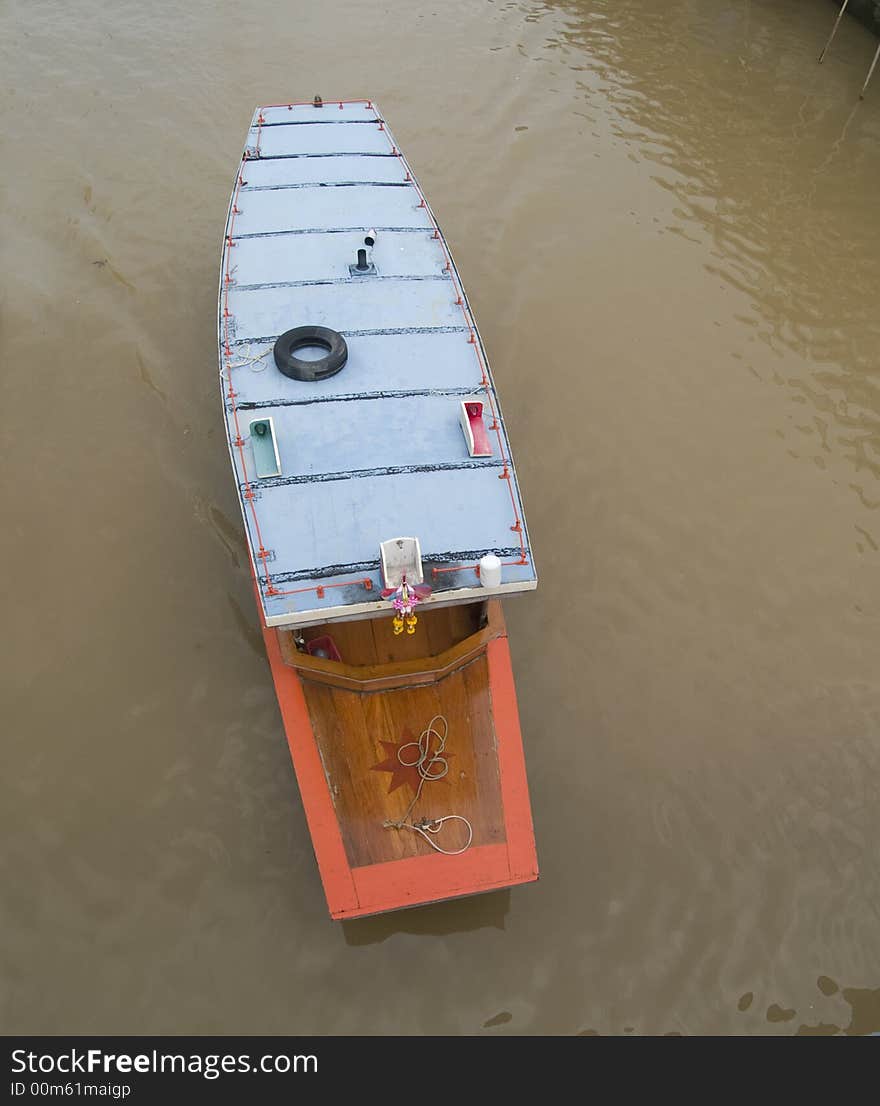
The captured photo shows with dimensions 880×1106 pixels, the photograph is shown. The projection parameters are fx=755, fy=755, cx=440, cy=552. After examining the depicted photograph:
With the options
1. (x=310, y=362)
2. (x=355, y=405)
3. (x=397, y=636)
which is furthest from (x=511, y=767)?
(x=310, y=362)

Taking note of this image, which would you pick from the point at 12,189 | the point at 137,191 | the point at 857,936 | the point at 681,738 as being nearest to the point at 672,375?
the point at 681,738

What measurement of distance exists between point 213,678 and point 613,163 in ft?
43.6

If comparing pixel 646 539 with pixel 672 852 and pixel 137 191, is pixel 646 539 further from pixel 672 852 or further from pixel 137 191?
pixel 137 191

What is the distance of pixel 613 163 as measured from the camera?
51.3 ft

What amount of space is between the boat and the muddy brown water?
989 mm

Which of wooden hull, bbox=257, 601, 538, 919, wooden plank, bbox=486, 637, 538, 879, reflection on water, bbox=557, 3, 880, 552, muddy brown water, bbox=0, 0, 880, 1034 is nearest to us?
wooden hull, bbox=257, 601, 538, 919

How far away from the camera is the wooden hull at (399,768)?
6.91m

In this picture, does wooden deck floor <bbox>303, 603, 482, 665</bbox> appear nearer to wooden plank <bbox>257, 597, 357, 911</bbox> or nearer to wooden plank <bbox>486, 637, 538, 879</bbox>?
wooden plank <bbox>486, 637, 538, 879</bbox>

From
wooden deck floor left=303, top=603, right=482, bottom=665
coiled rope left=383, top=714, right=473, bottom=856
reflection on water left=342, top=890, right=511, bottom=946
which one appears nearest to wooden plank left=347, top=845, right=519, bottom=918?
coiled rope left=383, top=714, right=473, bottom=856

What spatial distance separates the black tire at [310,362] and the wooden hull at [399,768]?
2.79 m

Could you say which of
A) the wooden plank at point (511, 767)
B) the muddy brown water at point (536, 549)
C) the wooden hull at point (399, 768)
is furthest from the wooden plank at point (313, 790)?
the wooden plank at point (511, 767)

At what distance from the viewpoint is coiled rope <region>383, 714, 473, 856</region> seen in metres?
7.13

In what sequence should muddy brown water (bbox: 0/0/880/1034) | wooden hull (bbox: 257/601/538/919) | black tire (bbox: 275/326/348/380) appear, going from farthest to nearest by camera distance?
1. black tire (bbox: 275/326/348/380)
2. muddy brown water (bbox: 0/0/880/1034)
3. wooden hull (bbox: 257/601/538/919)
